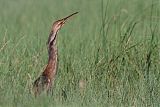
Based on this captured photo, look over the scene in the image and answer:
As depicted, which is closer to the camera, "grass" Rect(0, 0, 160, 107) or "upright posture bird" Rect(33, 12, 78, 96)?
"grass" Rect(0, 0, 160, 107)

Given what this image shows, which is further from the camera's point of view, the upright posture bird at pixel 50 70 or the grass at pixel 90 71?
the upright posture bird at pixel 50 70

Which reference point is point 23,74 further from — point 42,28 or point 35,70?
point 42,28

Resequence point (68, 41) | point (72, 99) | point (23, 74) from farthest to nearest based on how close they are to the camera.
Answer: point (68, 41) < point (23, 74) < point (72, 99)

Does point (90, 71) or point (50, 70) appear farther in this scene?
point (90, 71)

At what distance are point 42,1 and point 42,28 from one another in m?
4.75

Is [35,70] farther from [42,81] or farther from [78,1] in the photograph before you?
[78,1]

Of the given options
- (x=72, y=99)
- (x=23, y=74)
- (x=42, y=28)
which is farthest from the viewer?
(x=42, y=28)

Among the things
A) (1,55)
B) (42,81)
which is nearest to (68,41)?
(1,55)

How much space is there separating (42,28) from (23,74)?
14.5 ft

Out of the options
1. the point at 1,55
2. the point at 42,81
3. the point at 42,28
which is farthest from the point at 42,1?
the point at 42,81

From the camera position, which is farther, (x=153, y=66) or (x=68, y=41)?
(x=68, y=41)

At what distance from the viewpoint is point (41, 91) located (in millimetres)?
7816

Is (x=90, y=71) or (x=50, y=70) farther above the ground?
(x=50, y=70)

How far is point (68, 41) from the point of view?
10.8m
